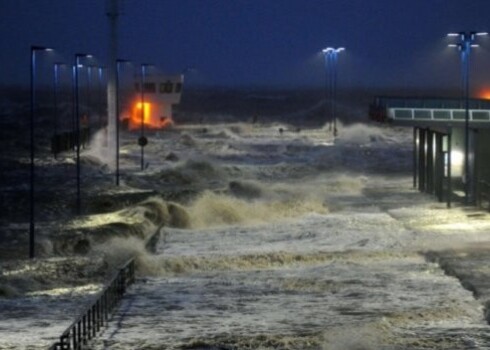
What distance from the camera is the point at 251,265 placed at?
99.0ft

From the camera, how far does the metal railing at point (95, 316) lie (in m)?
18.4

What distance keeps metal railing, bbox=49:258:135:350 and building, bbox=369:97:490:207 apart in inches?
843

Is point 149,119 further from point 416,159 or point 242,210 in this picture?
point 242,210

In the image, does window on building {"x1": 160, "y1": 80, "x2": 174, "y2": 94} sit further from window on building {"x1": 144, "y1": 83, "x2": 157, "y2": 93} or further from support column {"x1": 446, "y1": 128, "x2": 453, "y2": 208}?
support column {"x1": 446, "y1": 128, "x2": 453, "y2": 208}

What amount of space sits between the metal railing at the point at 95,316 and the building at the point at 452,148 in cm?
2140

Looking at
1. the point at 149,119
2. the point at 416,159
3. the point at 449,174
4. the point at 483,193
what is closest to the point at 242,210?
the point at 449,174

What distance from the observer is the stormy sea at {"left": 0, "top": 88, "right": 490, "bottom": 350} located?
21031 mm

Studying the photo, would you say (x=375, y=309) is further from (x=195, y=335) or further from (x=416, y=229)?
(x=416, y=229)

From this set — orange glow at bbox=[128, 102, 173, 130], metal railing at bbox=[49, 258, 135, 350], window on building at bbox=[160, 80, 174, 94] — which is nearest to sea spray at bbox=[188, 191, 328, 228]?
metal railing at bbox=[49, 258, 135, 350]

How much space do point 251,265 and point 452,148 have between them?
72.8 ft

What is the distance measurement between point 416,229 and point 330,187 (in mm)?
19487

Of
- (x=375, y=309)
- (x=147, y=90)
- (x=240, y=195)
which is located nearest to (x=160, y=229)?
(x=240, y=195)

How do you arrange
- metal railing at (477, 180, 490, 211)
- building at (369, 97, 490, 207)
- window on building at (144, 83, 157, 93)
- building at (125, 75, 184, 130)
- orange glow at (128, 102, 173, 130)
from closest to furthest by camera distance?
metal railing at (477, 180, 490, 211) → building at (369, 97, 490, 207) → building at (125, 75, 184, 130) → window on building at (144, 83, 157, 93) → orange glow at (128, 102, 173, 130)

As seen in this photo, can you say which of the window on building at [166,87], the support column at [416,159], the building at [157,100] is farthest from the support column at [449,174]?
the window on building at [166,87]
